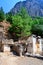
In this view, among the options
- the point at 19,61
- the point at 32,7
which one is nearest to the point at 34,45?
the point at 19,61

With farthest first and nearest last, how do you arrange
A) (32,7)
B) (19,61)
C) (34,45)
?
(32,7) < (34,45) < (19,61)

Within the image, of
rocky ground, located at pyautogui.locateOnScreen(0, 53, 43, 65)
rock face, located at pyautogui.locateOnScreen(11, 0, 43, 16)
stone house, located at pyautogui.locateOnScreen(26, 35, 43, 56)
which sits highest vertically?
rock face, located at pyautogui.locateOnScreen(11, 0, 43, 16)

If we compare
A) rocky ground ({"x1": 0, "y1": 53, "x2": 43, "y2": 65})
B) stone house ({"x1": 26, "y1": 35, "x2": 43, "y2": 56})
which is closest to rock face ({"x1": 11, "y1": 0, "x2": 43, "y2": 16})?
stone house ({"x1": 26, "y1": 35, "x2": 43, "y2": 56})

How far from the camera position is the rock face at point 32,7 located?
285 feet

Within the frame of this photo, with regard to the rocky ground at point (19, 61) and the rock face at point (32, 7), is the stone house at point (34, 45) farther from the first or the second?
the rock face at point (32, 7)

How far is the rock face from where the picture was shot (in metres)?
86.8

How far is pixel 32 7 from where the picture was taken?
94.4 m

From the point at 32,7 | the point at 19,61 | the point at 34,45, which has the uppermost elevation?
the point at 32,7

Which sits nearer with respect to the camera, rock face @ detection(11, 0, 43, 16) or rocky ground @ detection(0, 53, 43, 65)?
rocky ground @ detection(0, 53, 43, 65)

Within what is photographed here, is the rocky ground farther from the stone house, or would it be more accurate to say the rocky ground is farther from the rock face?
the rock face

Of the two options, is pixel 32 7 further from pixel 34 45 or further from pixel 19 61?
pixel 19 61

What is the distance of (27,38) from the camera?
100ft

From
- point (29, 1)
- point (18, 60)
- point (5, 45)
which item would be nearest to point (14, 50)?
point (5, 45)

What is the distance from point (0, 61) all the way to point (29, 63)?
2.94m
